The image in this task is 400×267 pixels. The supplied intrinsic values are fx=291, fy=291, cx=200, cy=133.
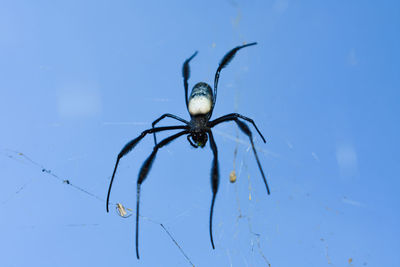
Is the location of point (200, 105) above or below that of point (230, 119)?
above

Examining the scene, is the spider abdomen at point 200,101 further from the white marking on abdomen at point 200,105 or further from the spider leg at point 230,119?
the spider leg at point 230,119

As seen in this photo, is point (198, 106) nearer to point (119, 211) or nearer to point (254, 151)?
point (254, 151)

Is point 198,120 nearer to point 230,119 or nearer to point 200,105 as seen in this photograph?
point 200,105

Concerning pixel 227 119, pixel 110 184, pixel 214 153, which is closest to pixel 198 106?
pixel 227 119

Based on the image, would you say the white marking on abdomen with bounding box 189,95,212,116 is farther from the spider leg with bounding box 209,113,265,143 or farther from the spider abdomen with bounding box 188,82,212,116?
the spider leg with bounding box 209,113,265,143

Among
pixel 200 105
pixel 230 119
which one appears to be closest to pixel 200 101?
pixel 200 105

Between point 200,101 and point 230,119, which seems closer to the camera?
point 230,119

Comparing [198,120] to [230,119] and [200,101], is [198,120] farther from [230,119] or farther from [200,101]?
[230,119]
